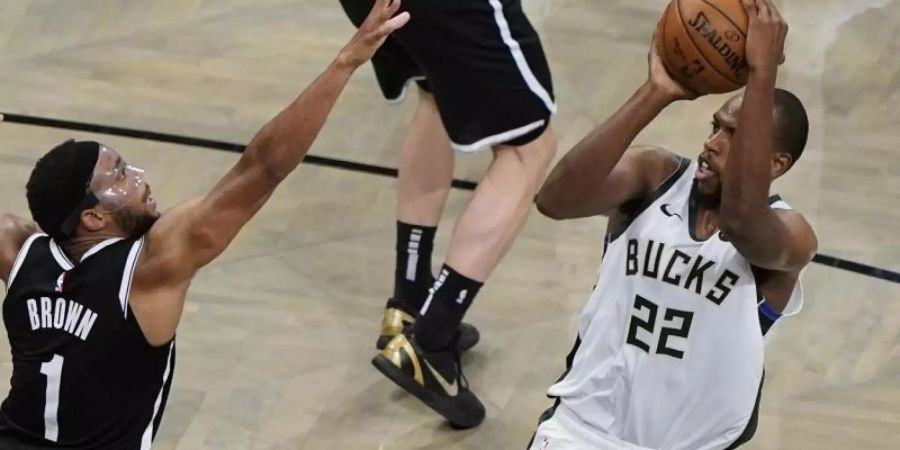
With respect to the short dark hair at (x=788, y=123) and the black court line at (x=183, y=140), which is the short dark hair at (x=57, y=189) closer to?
the short dark hair at (x=788, y=123)

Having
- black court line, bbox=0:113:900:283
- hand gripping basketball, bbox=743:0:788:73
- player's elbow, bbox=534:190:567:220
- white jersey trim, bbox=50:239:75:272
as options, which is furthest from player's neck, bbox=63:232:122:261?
black court line, bbox=0:113:900:283

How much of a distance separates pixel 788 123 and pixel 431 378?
4.13 feet

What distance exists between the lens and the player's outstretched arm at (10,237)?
2652 millimetres

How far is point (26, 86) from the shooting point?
4.94 meters

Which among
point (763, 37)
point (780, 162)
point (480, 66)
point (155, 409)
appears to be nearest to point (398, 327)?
point (480, 66)

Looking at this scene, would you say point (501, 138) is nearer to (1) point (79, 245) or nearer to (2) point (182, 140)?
(1) point (79, 245)

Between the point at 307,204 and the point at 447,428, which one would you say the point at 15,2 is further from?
the point at 447,428

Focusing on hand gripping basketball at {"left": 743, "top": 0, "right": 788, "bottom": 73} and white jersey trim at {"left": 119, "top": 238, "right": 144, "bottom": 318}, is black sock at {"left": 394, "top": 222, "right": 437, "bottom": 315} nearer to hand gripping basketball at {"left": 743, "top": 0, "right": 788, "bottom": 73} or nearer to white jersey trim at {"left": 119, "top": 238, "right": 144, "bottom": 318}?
white jersey trim at {"left": 119, "top": 238, "right": 144, "bottom": 318}

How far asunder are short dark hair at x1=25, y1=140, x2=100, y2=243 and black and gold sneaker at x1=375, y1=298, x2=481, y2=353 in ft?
3.85

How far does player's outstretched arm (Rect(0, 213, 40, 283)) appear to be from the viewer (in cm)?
265

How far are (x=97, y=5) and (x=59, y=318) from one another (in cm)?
331

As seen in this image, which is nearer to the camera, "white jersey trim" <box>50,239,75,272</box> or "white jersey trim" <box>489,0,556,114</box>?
"white jersey trim" <box>50,239,75,272</box>

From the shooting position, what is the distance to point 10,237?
2.69 metres

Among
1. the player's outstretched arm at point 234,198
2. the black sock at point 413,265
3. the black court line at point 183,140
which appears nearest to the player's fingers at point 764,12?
the player's outstretched arm at point 234,198
